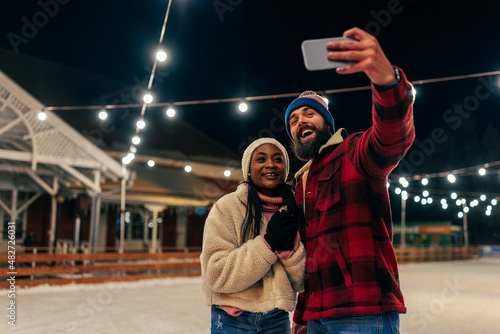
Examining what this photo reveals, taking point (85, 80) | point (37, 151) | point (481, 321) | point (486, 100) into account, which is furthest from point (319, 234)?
point (486, 100)

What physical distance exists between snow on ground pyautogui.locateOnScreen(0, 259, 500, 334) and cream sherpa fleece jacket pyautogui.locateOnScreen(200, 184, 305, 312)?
136 inches

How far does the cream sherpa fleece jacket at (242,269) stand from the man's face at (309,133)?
467 millimetres

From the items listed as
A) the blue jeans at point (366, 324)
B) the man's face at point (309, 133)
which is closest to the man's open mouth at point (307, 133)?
the man's face at point (309, 133)

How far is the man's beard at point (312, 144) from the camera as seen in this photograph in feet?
6.40

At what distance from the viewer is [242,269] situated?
1.90 m

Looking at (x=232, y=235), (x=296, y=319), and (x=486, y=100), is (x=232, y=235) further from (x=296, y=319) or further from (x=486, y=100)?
(x=486, y=100)

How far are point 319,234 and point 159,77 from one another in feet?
27.5

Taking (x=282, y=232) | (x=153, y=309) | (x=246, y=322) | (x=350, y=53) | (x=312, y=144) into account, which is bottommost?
(x=153, y=309)

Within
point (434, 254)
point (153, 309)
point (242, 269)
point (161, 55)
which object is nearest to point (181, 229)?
point (153, 309)

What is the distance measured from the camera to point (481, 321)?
607 cm

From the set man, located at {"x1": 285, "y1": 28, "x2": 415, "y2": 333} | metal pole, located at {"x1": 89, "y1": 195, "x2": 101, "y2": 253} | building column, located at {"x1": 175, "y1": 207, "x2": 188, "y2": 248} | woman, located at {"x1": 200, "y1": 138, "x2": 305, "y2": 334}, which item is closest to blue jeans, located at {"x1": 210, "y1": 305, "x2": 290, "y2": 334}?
woman, located at {"x1": 200, "y1": 138, "x2": 305, "y2": 334}

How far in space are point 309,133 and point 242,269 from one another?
74 cm

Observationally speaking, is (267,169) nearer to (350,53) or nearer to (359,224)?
(359,224)

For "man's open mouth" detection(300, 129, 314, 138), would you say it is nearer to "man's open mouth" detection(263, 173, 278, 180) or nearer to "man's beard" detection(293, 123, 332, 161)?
"man's beard" detection(293, 123, 332, 161)
